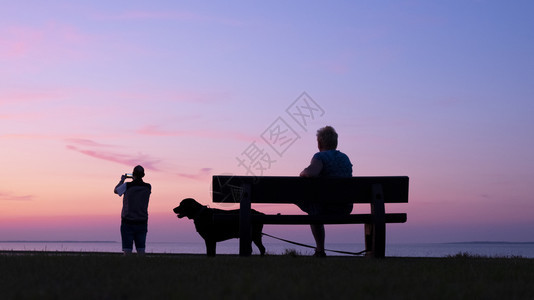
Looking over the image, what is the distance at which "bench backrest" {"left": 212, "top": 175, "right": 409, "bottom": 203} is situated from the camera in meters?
9.61

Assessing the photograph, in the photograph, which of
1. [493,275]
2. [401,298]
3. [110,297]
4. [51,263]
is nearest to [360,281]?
[401,298]

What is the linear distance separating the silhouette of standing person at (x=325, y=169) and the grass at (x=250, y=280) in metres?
2.06

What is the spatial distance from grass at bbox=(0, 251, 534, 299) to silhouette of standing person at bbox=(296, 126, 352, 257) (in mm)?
2062

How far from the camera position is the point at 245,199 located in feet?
30.9

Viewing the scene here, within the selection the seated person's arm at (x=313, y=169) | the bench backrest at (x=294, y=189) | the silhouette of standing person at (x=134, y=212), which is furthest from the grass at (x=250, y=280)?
the silhouette of standing person at (x=134, y=212)

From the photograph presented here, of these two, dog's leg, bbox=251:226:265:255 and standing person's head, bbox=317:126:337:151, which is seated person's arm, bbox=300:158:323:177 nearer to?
standing person's head, bbox=317:126:337:151

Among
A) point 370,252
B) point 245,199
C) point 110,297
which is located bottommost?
point 110,297

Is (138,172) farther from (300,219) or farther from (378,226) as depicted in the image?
(378,226)

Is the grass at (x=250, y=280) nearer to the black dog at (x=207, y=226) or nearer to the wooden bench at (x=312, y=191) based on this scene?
the wooden bench at (x=312, y=191)

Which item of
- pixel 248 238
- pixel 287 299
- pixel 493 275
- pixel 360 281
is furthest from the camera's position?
pixel 248 238

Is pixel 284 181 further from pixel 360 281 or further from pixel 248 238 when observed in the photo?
pixel 360 281

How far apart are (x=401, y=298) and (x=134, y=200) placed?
279 inches

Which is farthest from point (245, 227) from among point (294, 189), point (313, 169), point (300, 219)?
point (313, 169)

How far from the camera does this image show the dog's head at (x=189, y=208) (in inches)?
507
